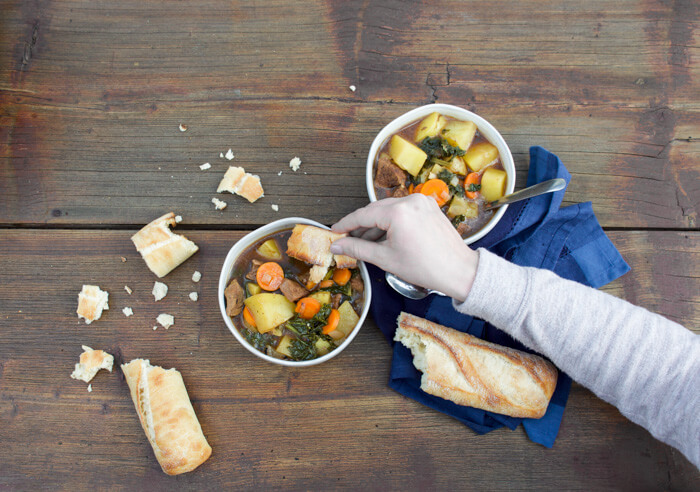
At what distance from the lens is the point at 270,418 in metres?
2.30

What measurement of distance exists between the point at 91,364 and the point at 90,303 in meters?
0.31

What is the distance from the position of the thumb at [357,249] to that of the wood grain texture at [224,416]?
62cm

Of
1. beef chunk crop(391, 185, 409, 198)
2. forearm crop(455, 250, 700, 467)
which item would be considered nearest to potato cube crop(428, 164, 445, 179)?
beef chunk crop(391, 185, 409, 198)

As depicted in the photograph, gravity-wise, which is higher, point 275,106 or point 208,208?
point 275,106

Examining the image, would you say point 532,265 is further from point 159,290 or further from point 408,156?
point 159,290

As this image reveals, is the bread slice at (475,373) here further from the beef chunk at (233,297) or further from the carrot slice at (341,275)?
the beef chunk at (233,297)

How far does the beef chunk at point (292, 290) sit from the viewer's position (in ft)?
6.63

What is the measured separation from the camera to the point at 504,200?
6.84 ft

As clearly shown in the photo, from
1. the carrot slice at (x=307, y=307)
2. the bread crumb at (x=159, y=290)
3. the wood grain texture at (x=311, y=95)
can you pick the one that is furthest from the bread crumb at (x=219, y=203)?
the carrot slice at (x=307, y=307)

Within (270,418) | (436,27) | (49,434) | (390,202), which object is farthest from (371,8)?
(49,434)

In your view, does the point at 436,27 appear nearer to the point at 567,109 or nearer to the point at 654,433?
the point at 567,109

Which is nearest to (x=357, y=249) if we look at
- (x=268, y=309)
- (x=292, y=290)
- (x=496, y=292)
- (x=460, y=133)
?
(x=292, y=290)

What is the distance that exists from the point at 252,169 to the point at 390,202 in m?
0.97

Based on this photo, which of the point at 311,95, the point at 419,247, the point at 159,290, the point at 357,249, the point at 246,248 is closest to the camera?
the point at 419,247
